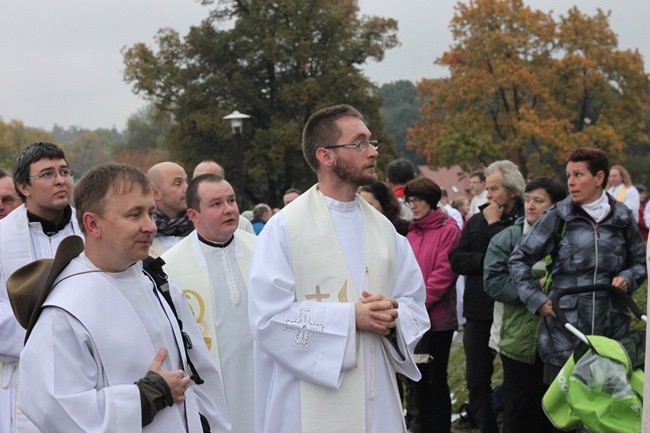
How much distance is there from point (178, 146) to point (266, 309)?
1680 inches

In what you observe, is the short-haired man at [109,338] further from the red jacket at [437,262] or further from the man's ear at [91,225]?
the red jacket at [437,262]

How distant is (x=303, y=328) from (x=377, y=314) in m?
0.38

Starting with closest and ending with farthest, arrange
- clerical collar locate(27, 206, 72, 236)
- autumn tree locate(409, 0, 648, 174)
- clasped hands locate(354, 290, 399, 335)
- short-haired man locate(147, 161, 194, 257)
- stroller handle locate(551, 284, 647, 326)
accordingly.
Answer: clasped hands locate(354, 290, 399, 335) < clerical collar locate(27, 206, 72, 236) < stroller handle locate(551, 284, 647, 326) < short-haired man locate(147, 161, 194, 257) < autumn tree locate(409, 0, 648, 174)

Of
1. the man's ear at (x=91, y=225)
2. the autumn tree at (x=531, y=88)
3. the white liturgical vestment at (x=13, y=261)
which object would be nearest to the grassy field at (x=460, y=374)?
the white liturgical vestment at (x=13, y=261)

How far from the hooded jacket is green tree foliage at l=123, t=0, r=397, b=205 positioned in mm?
38010

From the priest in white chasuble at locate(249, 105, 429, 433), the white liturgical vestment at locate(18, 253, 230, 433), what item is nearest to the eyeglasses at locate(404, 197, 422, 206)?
the priest in white chasuble at locate(249, 105, 429, 433)

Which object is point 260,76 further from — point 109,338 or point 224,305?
point 109,338

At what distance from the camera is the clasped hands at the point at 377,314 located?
4.98 meters

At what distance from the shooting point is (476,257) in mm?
8109

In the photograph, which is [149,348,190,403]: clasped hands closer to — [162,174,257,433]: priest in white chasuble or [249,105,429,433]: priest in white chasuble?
[249,105,429,433]: priest in white chasuble

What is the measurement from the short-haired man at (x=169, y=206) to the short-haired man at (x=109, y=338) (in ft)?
9.59

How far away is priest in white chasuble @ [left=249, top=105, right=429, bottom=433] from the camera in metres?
5.04

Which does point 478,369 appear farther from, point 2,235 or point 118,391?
point 118,391

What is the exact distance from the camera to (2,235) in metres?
5.95
